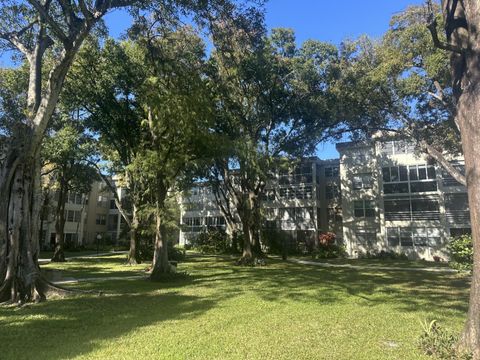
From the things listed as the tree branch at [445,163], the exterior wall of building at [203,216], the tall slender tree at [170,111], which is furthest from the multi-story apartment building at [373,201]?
the tall slender tree at [170,111]

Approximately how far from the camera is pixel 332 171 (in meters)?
43.2

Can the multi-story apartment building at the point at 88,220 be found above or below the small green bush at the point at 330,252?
above

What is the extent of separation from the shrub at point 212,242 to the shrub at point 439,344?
35323 mm

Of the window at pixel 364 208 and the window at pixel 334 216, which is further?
the window at pixel 334 216

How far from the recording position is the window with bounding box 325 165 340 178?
1689 inches

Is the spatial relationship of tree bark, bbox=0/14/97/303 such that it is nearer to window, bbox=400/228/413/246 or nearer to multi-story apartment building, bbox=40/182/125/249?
window, bbox=400/228/413/246

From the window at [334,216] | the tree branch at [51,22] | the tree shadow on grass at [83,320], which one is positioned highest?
the tree branch at [51,22]

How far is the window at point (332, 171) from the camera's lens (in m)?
42.9

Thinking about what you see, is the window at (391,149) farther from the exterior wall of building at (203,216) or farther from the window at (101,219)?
the window at (101,219)

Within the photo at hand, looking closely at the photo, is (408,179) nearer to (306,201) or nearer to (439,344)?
(306,201)

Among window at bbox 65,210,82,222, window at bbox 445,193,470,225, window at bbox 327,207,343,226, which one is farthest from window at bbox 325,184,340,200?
window at bbox 65,210,82,222

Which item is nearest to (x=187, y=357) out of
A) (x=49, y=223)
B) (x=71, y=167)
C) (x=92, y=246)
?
(x=71, y=167)

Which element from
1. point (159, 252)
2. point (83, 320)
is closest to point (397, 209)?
point (159, 252)

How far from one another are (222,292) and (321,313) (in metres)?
4.55
